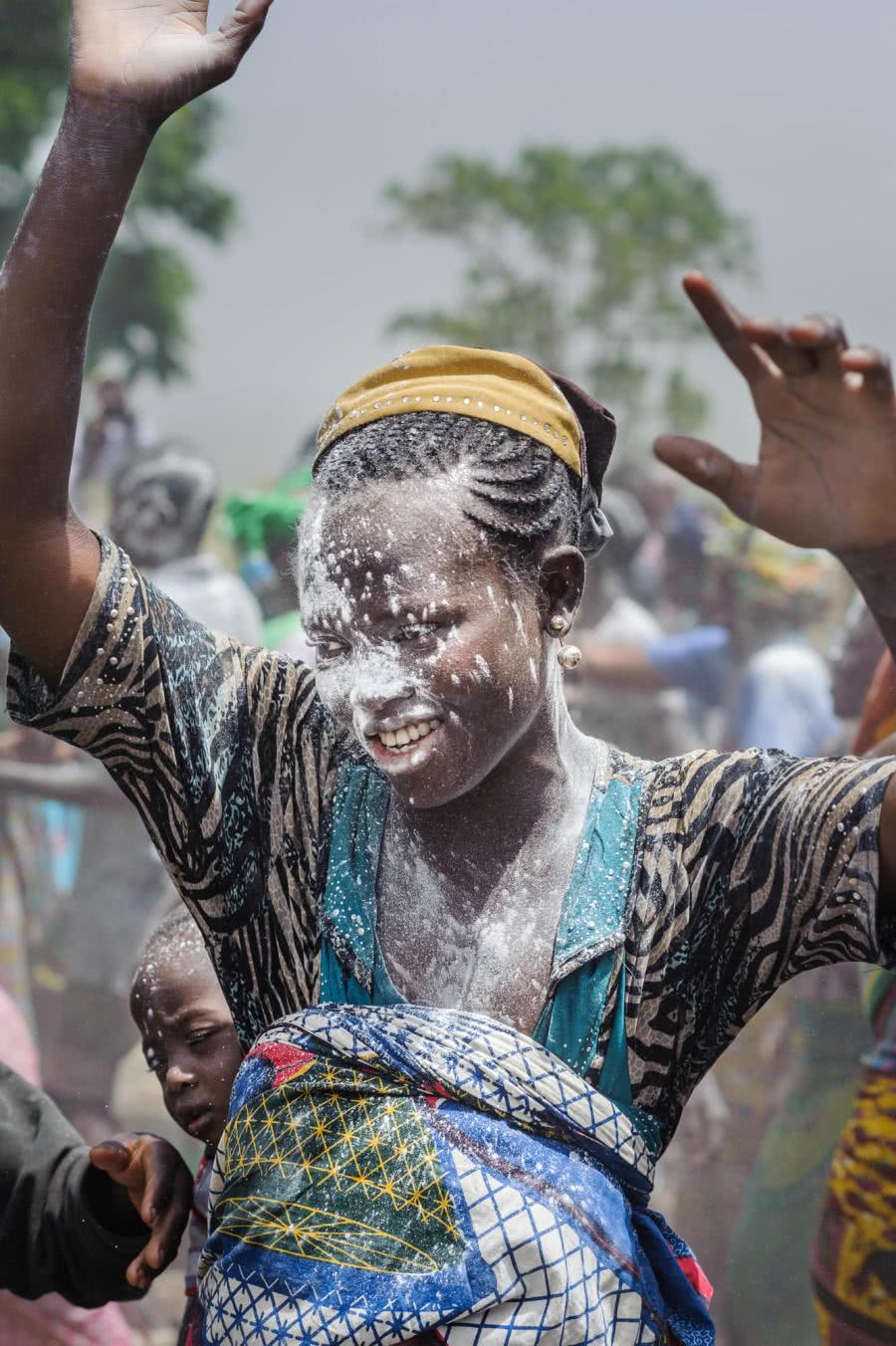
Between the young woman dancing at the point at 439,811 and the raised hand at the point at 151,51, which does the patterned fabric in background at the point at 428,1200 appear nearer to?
the young woman dancing at the point at 439,811

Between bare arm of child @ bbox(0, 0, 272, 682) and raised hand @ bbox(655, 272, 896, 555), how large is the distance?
60cm

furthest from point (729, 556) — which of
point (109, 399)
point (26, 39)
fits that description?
point (26, 39)

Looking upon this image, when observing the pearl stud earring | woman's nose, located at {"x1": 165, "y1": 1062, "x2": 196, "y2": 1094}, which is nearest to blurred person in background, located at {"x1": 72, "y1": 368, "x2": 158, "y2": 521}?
woman's nose, located at {"x1": 165, "y1": 1062, "x2": 196, "y2": 1094}

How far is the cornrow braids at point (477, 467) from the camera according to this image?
1.72 metres

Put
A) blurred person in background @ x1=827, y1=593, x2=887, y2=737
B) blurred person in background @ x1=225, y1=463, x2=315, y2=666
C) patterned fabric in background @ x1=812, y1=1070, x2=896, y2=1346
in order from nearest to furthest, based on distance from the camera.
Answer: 1. patterned fabric in background @ x1=812, y1=1070, x2=896, y2=1346
2. blurred person in background @ x1=827, y1=593, x2=887, y2=737
3. blurred person in background @ x1=225, y1=463, x2=315, y2=666

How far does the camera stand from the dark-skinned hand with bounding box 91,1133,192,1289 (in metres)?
2.01

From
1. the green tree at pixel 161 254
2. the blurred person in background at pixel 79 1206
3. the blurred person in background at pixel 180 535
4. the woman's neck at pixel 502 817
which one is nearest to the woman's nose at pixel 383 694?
the woman's neck at pixel 502 817

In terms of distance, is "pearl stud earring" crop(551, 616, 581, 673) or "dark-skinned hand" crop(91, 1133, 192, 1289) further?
"dark-skinned hand" crop(91, 1133, 192, 1289)

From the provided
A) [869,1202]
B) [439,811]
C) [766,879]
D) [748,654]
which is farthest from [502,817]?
[748,654]

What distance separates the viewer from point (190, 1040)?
7.69ft

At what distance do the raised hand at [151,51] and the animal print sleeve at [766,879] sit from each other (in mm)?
960

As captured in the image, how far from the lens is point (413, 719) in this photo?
1.67 meters

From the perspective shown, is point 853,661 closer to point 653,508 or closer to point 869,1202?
point 869,1202

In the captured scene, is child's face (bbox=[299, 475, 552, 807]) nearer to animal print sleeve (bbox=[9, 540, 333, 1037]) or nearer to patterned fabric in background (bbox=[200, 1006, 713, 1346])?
animal print sleeve (bbox=[9, 540, 333, 1037])
